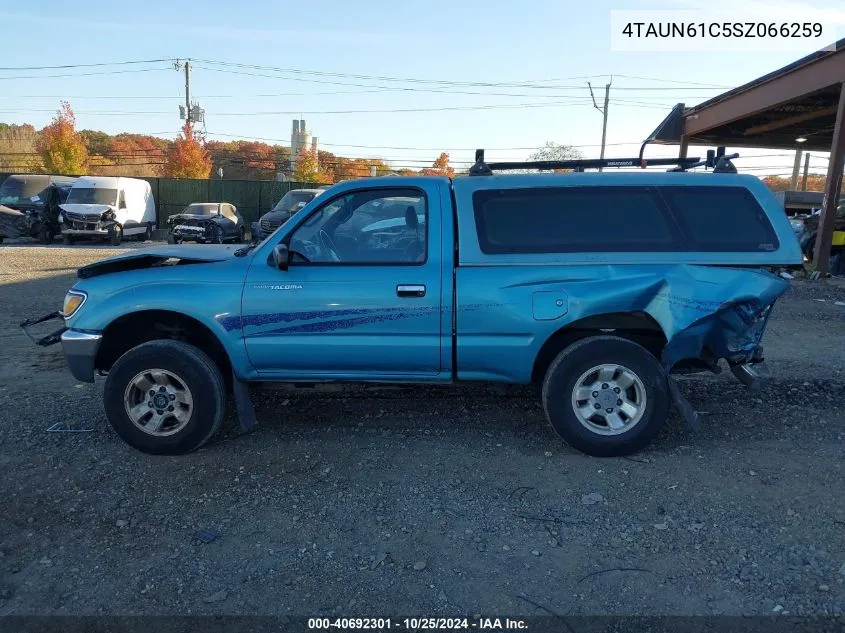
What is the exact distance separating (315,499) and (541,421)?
6.60 ft

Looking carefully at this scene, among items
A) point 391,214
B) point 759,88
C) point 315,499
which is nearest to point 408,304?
point 391,214

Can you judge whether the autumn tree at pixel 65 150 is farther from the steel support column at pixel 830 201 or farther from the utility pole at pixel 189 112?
the steel support column at pixel 830 201

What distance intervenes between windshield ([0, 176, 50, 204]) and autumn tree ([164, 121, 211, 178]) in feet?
74.2

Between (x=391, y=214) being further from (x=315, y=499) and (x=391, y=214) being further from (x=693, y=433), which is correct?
(x=693, y=433)

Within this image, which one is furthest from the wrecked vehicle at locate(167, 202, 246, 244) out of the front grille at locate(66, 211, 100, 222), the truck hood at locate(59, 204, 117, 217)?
the front grille at locate(66, 211, 100, 222)

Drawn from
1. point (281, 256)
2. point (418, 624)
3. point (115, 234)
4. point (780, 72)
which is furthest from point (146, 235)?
point (418, 624)

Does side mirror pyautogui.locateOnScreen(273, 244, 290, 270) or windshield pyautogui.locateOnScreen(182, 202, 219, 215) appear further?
windshield pyautogui.locateOnScreen(182, 202, 219, 215)

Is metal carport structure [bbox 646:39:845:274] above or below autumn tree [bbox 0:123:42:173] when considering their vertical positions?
below

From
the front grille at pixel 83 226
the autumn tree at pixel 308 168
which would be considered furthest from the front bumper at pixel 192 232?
the autumn tree at pixel 308 168

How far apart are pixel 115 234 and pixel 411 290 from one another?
19661 mm

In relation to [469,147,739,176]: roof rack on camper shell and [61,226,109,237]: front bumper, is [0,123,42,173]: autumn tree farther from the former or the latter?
[469,147,739,176]: roof rack on camper shell

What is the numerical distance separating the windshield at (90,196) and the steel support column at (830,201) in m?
20.2

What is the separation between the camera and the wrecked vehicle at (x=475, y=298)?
429 centimetres

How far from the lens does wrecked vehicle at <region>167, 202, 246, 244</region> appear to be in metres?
19.6
